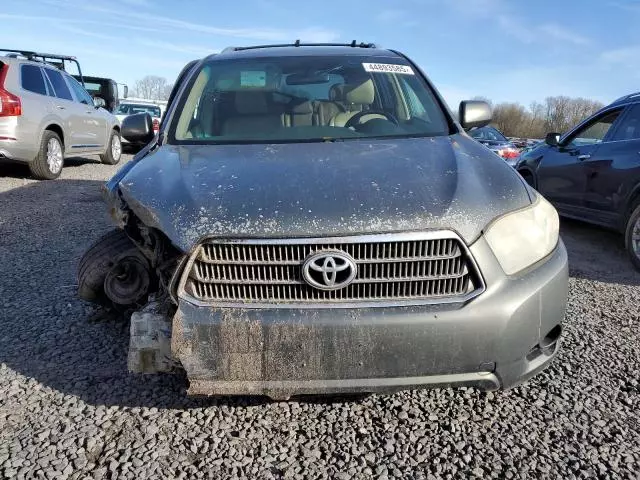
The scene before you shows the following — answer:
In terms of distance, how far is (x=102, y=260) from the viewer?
2773mm

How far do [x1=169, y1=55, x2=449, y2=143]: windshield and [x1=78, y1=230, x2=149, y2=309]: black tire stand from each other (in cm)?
65

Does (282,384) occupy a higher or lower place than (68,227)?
higher

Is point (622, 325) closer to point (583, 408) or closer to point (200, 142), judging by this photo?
point (583, 408)

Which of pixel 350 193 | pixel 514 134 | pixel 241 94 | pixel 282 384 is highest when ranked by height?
pixel 241 94

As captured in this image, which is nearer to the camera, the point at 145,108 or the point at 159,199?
the point at 159,199

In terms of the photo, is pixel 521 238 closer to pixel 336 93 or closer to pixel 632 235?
pixel 336 93

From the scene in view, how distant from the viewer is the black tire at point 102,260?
2748mm

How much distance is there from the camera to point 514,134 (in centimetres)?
5375

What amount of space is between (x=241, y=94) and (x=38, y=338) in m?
1.91

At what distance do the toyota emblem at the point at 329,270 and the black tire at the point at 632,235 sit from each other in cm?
397

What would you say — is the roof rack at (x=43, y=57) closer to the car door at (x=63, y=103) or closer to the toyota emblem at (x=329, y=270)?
the car door at (x=63, y=103)

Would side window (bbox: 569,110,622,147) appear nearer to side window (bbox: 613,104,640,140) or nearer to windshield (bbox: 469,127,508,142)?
side window (bbox: 613,104,640,140)

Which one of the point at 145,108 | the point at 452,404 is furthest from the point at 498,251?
the point at 145,108

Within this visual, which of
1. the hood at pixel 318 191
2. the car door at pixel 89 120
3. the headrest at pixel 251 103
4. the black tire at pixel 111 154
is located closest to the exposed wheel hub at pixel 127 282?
the hood at pixel 318 191
